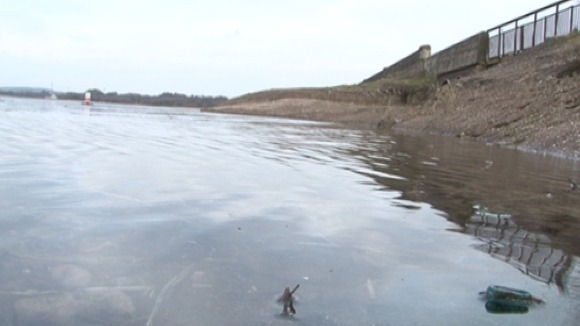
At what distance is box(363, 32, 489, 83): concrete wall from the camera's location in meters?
28.3

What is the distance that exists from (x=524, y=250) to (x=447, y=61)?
3162 centimetres

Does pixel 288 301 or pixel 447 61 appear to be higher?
pixel 447 61

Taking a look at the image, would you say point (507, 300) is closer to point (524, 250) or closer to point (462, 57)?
point (524, 250)

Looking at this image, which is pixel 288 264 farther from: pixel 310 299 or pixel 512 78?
pixel 512 78

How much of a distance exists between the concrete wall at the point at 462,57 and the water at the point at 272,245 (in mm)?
21544

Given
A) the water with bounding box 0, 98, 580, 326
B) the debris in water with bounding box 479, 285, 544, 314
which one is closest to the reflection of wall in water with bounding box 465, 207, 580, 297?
the water with bounding box 0, 98, 580, 326

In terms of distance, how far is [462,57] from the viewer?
100ft

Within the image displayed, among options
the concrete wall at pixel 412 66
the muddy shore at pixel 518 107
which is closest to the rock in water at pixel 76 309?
the muddy shore at pixel 518 107

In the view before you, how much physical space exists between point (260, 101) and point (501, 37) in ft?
94.3

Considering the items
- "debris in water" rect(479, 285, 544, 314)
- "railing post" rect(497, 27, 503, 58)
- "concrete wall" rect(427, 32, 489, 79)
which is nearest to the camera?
"debris in water" rect(479, 285, 544, 314)

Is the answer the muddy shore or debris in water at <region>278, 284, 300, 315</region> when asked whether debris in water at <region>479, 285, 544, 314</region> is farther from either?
the muddy shore

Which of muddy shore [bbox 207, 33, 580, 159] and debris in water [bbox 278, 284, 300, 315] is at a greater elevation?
muddy shore [bbox 207, 33, 580, 159]

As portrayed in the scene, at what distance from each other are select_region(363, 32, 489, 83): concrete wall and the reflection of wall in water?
24.2 meters

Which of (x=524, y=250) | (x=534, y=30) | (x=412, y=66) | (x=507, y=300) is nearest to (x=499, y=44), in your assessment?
(x=534, y=30)
